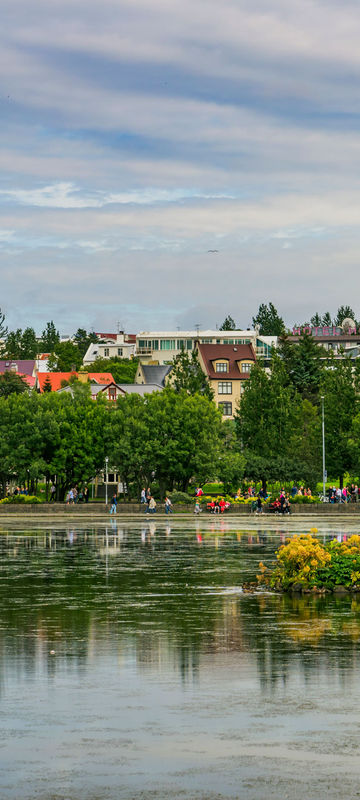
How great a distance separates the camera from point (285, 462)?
250ft

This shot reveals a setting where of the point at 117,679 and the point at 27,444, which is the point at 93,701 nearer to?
the point at 117,679

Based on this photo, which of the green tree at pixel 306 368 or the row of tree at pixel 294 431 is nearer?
the row of tree at pixel 294 431

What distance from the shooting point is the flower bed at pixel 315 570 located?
76.0 feet

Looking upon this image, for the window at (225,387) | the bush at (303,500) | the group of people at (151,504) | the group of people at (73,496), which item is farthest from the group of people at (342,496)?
the window at (225,387)

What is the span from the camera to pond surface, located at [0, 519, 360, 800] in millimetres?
9406

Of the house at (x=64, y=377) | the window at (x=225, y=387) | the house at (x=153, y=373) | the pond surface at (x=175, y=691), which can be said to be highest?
the house at (x=64, y=377)

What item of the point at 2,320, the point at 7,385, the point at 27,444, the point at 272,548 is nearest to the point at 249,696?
the point at 272,548

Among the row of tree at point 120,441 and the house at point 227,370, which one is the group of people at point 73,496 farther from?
the house at point 227,370

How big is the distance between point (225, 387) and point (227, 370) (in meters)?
2.16

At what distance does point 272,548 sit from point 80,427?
43.9 m

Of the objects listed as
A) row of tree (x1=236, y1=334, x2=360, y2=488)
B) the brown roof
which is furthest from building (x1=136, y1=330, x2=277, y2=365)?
row of tree (x1=236, y1=334, x2=360, y2=488)

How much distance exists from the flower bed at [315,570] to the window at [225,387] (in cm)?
10776

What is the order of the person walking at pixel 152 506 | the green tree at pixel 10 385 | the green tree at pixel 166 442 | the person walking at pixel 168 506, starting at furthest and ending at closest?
1. the green tree at pixel 10 385
2. the green tree at pixel 166 442
3. the person walking at pixel 168 506
4. the person walking at pixel 152 506

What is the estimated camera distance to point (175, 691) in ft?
43.3
